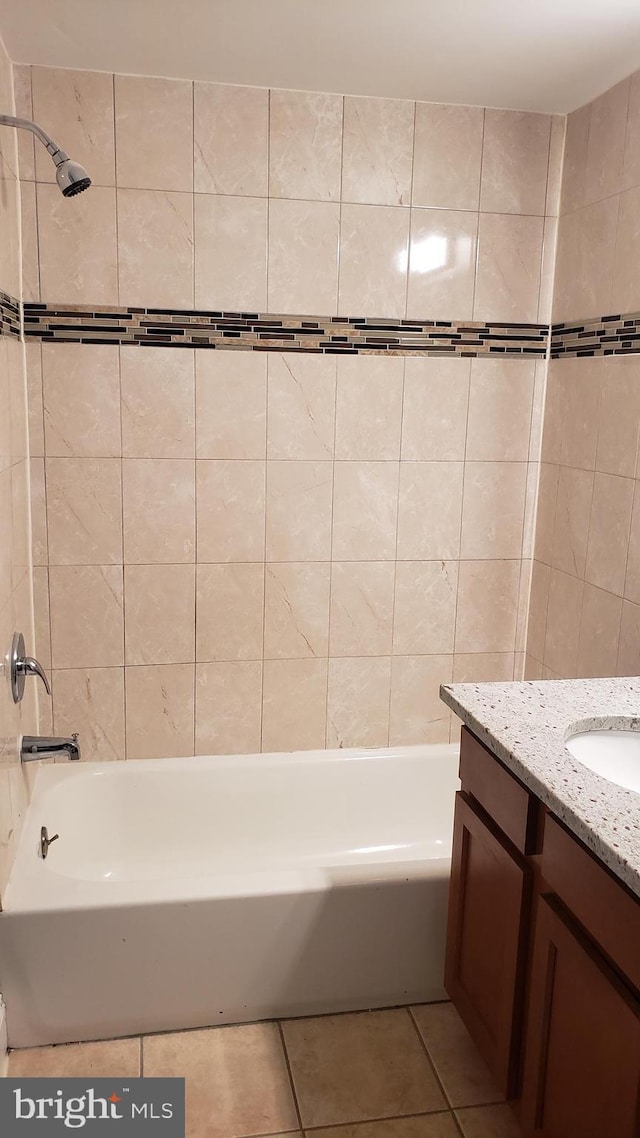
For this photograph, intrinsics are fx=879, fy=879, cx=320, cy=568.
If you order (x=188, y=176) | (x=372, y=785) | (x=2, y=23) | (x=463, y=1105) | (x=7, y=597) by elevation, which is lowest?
(x=463, y=1105)

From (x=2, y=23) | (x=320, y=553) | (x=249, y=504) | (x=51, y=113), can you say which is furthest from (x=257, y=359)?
(x=2, y=23)

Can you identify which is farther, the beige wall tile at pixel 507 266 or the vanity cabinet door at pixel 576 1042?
the beige wall tile at pixel 507 266

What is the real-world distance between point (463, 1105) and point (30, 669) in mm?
1407

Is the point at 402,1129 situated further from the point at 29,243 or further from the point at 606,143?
the point at 606,143

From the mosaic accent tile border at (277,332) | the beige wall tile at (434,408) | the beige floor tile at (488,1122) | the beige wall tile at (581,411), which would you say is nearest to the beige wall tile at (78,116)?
the mosaic accent tile border at (277,332)

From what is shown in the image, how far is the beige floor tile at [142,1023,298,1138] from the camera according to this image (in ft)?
6.05

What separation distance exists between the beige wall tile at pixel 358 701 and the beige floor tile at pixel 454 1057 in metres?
0.91

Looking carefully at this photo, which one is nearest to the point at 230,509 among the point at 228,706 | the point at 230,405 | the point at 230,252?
the point at 230,405

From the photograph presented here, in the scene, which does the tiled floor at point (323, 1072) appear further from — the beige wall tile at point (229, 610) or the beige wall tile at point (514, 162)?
the beige wall tile at point (514, 162)

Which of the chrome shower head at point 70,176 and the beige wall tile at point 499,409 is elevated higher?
the chrome shower head at point 70,176

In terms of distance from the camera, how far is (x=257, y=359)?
264cm

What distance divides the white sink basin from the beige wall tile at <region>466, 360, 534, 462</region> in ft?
4.25

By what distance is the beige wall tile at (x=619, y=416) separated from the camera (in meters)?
2.34

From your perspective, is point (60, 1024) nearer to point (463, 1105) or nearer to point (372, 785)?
point (463, 1105)
